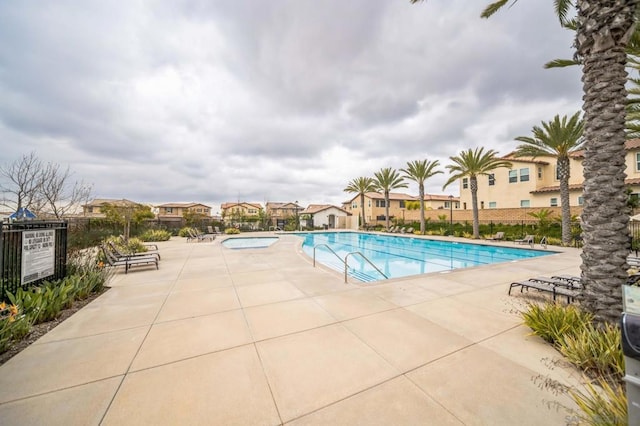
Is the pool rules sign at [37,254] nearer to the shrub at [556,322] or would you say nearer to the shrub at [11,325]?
the shrub at [11,325]

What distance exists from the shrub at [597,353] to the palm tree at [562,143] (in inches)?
665

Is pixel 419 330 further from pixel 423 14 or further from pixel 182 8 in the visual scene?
pixel 182 8

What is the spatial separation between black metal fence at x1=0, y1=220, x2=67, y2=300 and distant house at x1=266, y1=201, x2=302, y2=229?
1049 inches

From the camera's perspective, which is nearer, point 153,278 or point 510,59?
point 153,278

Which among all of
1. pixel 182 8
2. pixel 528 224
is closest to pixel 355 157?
pixel 528 224

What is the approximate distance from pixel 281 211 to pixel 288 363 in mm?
53246

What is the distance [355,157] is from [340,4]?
26778 millimetres

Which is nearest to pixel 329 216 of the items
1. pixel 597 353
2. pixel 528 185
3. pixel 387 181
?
pixel 387 181

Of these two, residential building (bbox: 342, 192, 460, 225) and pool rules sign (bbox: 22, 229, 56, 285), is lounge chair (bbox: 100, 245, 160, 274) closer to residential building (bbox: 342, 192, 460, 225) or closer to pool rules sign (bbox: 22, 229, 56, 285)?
pool rules sign (bbox: 22, 229, 56, 285)

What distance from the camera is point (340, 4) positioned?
789 cm

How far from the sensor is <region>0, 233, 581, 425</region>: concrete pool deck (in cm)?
215

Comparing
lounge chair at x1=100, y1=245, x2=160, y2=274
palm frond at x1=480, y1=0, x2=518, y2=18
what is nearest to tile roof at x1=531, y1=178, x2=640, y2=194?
palm frond at x1=480, y1=0, x2=518, y2=18

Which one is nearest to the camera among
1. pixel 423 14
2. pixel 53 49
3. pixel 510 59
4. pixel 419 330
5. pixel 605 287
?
pixel 605 287

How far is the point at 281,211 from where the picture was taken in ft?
182
